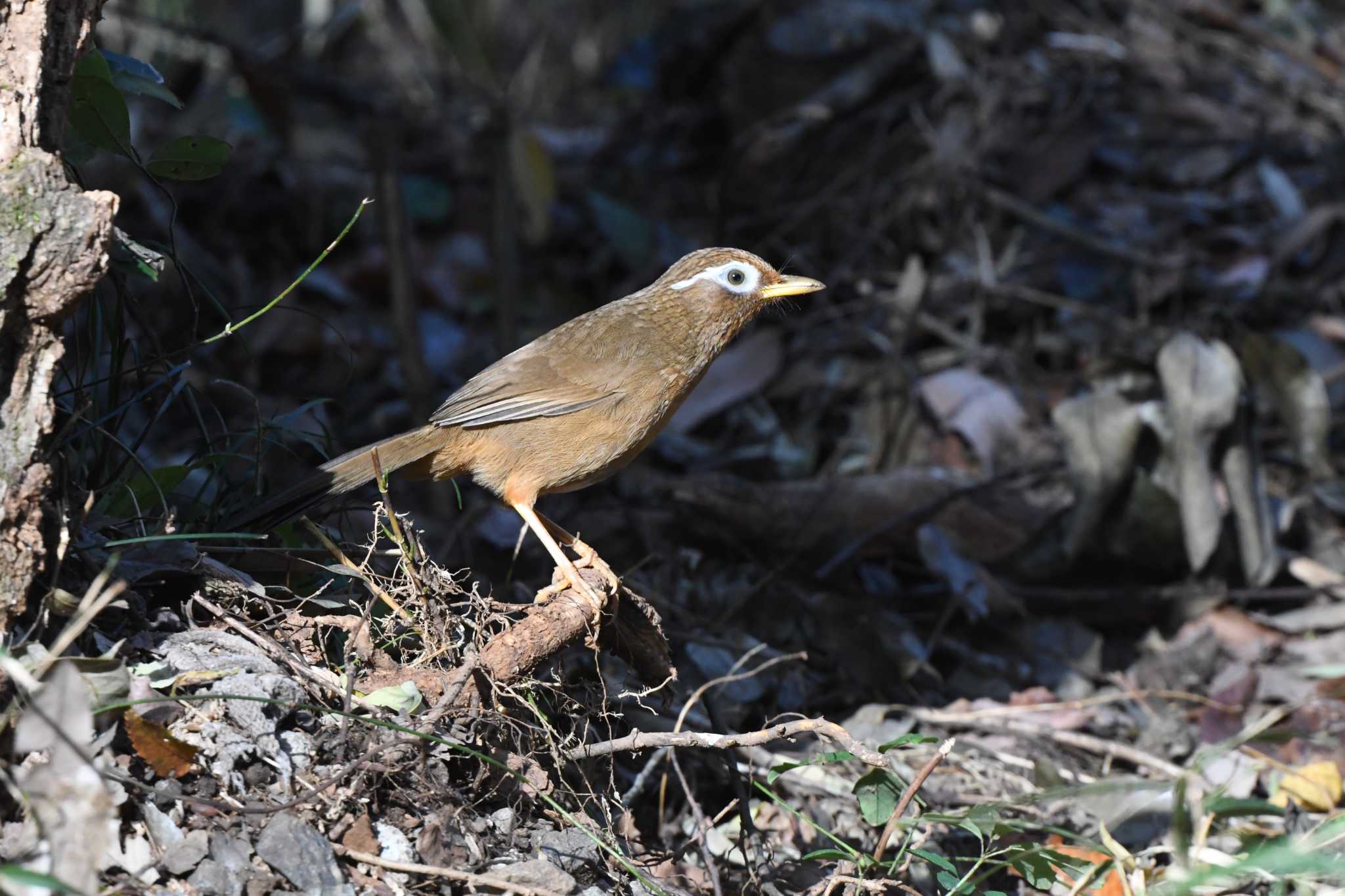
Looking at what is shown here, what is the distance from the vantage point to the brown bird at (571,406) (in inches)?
169

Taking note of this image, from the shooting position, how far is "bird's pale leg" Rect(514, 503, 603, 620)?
3.67 metres

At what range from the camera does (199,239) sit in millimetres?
8383

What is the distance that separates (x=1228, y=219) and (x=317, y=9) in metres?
7.23

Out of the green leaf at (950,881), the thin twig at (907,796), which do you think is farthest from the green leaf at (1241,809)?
the thin twig at (907,796)

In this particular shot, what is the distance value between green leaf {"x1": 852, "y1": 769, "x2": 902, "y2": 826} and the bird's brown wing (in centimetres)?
165

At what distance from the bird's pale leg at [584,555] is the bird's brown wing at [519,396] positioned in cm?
37

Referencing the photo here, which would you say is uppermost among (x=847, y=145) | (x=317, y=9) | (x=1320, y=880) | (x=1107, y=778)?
(x=317, y=9)

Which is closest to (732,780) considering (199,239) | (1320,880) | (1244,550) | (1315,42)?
(1320,880)

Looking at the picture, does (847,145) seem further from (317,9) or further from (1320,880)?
(1320,880)

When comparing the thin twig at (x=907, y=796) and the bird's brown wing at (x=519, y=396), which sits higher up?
the bird's brown wing at (x=519, y=396)

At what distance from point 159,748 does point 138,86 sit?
1.91 metres

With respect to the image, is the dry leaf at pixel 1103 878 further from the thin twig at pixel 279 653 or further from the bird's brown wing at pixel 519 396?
the bird's brown wing at pixel 519 396

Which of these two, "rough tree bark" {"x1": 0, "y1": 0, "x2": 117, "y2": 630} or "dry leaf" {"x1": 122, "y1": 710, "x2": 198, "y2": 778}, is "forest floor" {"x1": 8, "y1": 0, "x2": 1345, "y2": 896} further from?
"rough tree bark" {"x1": 0, "y1": 0, "x2": 117, "y2": 630}

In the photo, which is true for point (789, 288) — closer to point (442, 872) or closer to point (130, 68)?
point (130, 68)
